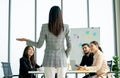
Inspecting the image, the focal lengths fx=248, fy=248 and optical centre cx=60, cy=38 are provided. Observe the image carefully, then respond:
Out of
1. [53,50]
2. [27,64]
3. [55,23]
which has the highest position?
[55,23]

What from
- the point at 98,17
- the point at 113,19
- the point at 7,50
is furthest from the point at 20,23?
the point at 113,19

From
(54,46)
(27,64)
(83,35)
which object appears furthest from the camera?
(83,35)

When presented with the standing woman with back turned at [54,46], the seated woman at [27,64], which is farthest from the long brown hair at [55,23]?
the seated woman at [27,64]

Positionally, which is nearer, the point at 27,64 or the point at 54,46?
the point at 54,46

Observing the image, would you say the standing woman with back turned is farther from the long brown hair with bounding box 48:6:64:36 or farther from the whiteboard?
the whiteboard

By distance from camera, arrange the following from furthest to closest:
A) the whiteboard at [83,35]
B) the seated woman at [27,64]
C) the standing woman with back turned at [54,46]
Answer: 1. the whiteboard at [83,35]
2. the seated woman at [27,64]
3. the standing woman with back turned at [54,46]

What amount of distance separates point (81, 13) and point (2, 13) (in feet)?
7.20

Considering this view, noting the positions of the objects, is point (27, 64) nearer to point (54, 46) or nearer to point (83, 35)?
point (83, 35)

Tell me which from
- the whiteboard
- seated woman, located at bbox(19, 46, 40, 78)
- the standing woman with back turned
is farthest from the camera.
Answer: the whiteboard

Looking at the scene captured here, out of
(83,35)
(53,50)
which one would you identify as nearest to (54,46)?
(53,50)

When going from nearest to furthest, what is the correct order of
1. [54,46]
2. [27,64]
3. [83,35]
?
[54,46], [27,64], [83,35]

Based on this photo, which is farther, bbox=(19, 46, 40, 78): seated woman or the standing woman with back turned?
bbox=(19, 46, 40, 78): seated woman

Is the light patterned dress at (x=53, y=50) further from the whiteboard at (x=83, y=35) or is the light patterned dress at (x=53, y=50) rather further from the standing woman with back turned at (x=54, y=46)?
the whiteboard at (x=83, y=35)

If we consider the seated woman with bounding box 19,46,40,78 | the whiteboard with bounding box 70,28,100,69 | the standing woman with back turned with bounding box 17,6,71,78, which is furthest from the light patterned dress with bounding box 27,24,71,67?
the whiteboard with bounding box 70,28,100,69
